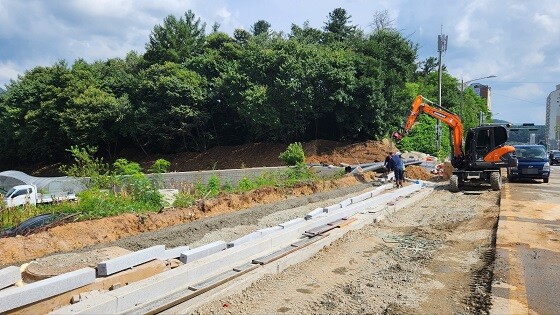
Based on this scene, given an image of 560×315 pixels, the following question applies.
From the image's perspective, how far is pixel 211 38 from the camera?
35500 millimetres

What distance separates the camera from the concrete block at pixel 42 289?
3824 millimetres

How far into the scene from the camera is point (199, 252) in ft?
17.9

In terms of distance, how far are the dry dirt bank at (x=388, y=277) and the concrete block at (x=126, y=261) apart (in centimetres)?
117

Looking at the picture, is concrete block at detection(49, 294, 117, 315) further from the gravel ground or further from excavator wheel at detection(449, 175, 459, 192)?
excavator wheel at detection(449, 175, 459, 192)

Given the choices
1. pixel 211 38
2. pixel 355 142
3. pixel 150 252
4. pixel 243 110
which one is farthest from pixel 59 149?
pixel 150 252

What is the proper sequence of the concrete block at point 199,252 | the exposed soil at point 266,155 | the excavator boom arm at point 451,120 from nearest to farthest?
the concrete block at point 199,252 → the excavator boom arm at point 451,120 → the exposed soil at point 266,155

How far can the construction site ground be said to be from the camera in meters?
4.70

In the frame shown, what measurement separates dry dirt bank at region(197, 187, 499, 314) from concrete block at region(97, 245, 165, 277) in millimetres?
1167

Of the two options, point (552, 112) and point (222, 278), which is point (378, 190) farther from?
point (552, 112)

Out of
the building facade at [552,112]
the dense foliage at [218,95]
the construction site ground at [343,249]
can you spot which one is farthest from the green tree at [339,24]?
the building facade at [552,112]

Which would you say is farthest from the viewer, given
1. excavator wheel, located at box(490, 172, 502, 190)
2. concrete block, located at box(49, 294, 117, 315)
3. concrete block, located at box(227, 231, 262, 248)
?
excavator wheel, located at box(490, 172, 502, 190)

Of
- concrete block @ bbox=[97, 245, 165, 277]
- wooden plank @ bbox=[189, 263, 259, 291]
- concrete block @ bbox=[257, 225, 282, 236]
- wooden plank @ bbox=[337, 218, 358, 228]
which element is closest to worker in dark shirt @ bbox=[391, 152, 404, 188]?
wooden plank @ bbox=[337, 218, 358, 228]

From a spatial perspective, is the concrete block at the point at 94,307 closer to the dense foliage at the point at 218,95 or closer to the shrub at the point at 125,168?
the shrub at the point at 125,168

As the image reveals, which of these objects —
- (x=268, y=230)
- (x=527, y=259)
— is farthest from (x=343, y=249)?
(x=527, y=259)
